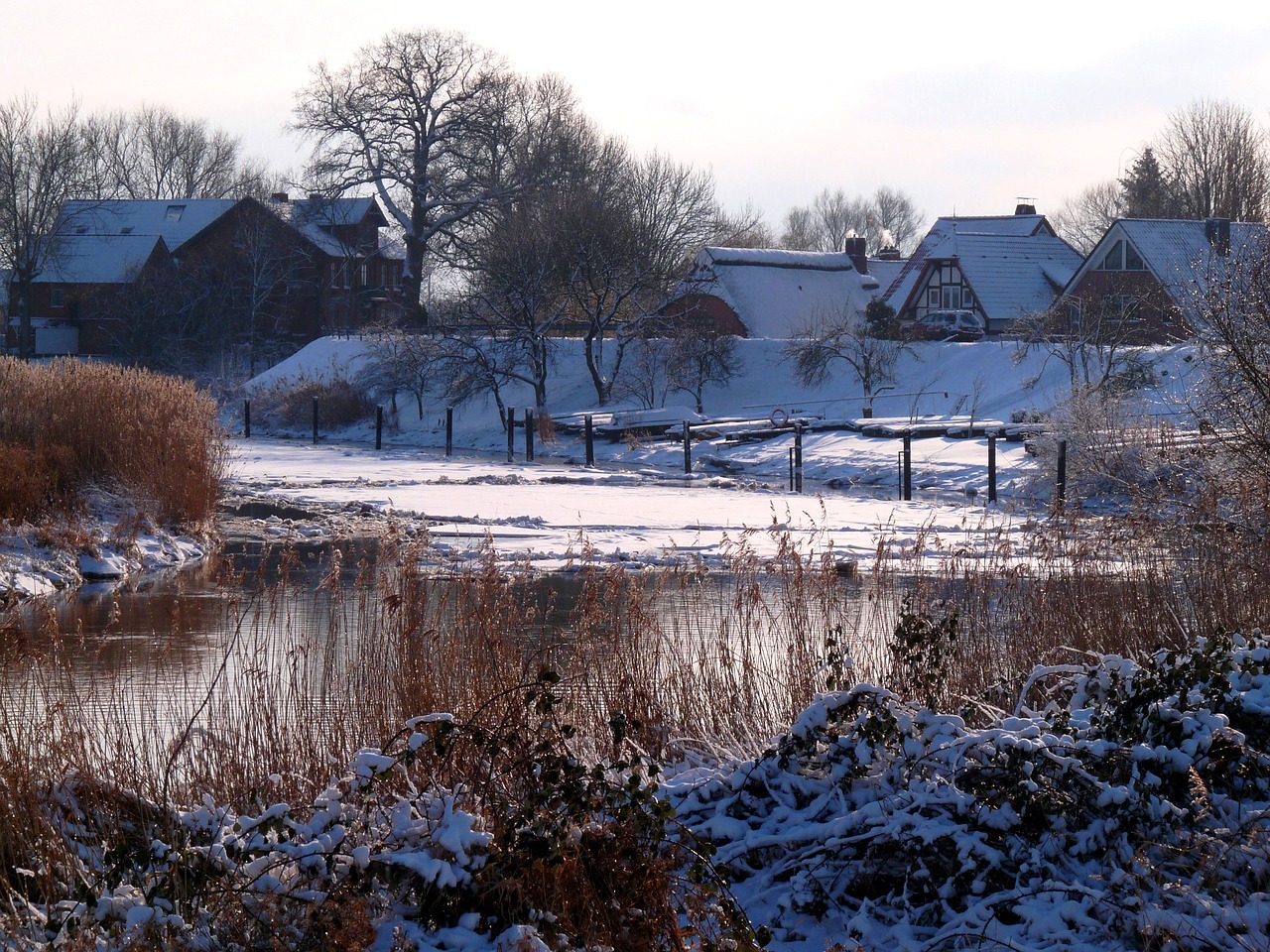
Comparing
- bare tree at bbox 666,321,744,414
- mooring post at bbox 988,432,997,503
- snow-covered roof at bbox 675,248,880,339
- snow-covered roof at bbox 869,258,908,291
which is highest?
snow-covered roof at bbox 869,258,908,291

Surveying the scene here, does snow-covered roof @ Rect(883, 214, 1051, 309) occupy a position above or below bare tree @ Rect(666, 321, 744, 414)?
above

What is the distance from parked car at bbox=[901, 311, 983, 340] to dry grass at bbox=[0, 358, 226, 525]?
1259 inches

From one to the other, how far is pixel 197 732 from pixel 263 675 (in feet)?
1.45

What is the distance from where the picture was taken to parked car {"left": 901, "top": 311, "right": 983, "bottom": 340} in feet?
155

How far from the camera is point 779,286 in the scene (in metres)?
54.4

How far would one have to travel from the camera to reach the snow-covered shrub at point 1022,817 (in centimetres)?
451

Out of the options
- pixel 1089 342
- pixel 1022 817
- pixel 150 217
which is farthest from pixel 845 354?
pixel 1022 817

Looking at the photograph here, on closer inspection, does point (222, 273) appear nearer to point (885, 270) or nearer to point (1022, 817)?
point (885, 270)

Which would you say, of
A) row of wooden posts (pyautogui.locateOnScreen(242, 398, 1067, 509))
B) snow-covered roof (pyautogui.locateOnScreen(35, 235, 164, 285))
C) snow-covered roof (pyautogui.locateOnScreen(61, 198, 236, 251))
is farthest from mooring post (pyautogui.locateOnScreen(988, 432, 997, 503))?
snow-covered roof (pyautogui.locateOnScreen(61, 198, 236, 251))

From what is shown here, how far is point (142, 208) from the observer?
68625 mm

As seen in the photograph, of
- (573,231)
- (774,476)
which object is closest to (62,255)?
(573,231)

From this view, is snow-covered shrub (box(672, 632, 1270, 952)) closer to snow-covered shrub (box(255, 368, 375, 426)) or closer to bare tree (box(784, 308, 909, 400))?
bare tree (box(784, 308, 909, 400))

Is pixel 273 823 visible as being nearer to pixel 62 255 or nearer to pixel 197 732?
pixel 197 732

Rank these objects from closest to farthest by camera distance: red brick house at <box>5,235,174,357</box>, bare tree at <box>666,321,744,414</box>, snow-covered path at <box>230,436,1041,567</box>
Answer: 1. snow-covered path at <box>230,436,1041,567</box>
2. bare tree at <box>666,321,744,414</box>
3. red brick house at <box>5,235,174,357</box>
